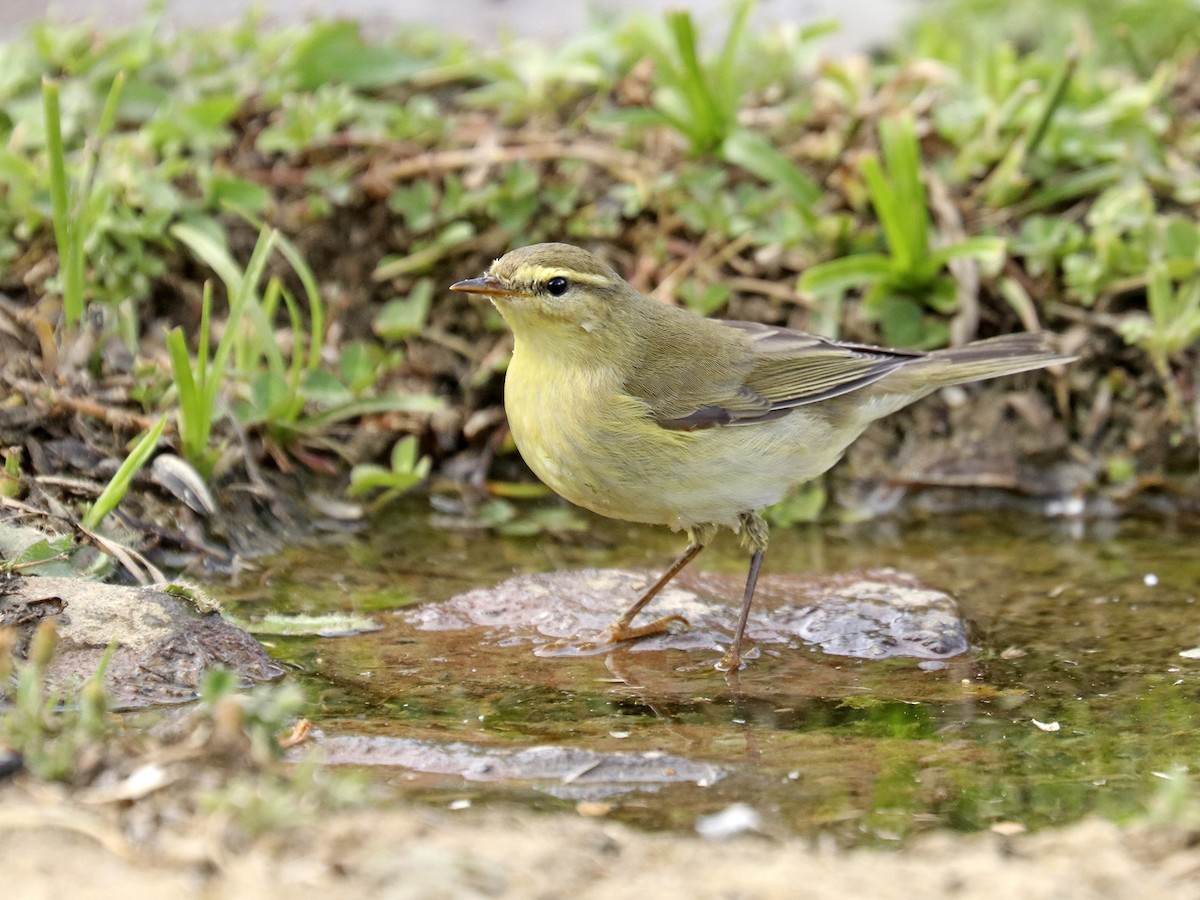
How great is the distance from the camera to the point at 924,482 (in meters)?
6.57

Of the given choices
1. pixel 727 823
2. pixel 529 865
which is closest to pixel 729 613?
pixel 727 823

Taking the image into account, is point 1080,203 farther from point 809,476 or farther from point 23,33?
point 23,33

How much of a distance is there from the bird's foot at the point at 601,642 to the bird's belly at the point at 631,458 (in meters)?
0.43

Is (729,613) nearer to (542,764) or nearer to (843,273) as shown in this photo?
(542,764)

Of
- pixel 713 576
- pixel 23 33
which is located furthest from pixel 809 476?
pixel 23 33

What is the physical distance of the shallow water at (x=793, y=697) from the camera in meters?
3.39

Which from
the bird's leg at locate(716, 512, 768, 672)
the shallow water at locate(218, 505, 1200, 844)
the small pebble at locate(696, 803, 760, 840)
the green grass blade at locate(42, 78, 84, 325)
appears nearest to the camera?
the small pebble at locate(696, 803, 760, 840)

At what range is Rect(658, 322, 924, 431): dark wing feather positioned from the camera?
5305mm

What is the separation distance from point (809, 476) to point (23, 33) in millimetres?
5553

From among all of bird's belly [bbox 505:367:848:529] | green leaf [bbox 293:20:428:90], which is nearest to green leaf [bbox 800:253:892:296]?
bird's belly [bbox 505:367:848:529]

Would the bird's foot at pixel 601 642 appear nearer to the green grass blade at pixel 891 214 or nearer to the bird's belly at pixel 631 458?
the bird's belly at pixel 631 458

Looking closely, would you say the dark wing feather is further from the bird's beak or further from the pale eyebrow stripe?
the bird's beak

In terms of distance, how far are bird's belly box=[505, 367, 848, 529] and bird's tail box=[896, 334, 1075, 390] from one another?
89 cm

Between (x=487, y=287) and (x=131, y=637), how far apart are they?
165 centimetres
